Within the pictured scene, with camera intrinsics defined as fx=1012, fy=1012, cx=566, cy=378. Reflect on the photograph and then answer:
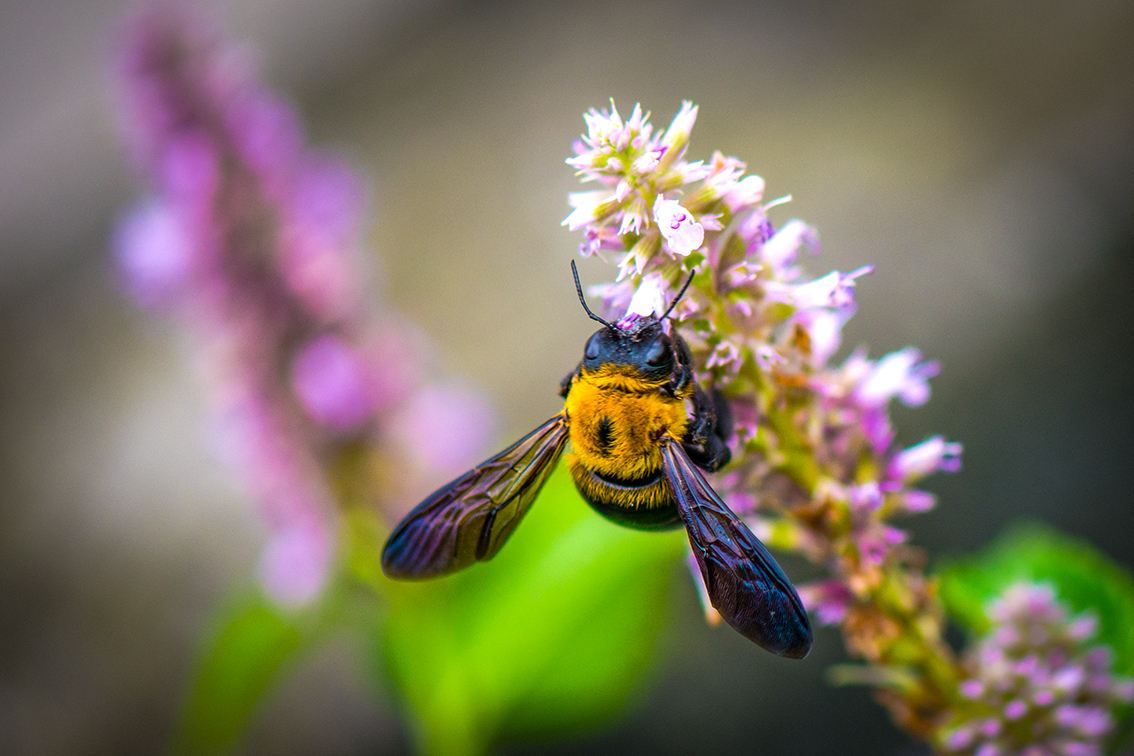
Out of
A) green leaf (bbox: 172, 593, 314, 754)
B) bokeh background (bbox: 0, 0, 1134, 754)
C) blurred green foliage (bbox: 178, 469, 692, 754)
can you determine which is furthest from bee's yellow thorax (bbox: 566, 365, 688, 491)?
bokeh background (bbox: 0, 0, 1134, 754)

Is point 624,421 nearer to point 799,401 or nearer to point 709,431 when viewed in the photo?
point 709,431

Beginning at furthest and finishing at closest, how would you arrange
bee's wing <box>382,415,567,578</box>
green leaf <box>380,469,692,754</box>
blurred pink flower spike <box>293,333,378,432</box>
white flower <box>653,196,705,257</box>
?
blurred pink flower spike <box>293,333,378,432</box>, green leaf <box>380,469,692,754</box>, bee's wing <box>382,415,567,578</box>, white flower <box>653,196,705,257</box>

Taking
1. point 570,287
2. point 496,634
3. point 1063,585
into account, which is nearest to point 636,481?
point 1063,585

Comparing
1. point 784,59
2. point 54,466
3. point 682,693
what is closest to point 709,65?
point 784,59

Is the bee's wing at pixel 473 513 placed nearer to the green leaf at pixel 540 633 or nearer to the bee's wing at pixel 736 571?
the bee's wing at pixel 736 571

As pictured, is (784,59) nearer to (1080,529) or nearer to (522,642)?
(1080,529)

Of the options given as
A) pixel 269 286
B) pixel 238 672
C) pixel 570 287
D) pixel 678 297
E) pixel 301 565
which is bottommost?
pixel 678 297

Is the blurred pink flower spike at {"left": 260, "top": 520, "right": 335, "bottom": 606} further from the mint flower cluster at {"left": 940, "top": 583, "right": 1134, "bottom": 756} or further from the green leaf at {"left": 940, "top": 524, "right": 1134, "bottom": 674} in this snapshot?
the mint flower cluster at {"left": 940, "top": 583, "right": 1134, "bottom": 756}
